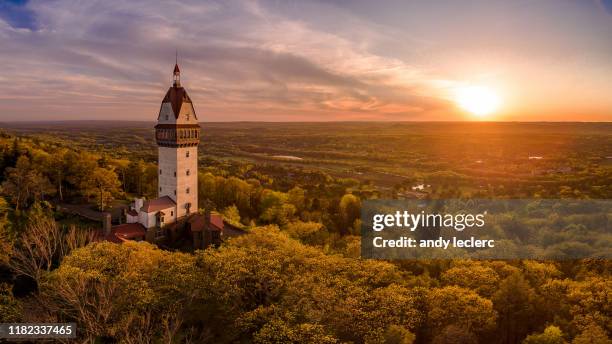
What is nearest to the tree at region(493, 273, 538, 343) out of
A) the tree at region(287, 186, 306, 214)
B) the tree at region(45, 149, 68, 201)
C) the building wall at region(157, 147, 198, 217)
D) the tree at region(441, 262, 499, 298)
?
the tree at region(441, 262, 499, 298)

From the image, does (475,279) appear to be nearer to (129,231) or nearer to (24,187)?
(129,231)

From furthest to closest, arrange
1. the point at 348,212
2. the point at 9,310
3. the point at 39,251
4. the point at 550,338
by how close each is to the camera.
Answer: the point at 348,212
the point at 39,251
the point at 9,310
the point at 550,338

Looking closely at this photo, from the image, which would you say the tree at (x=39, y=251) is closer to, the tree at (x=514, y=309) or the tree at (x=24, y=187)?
the tree at (x=24, y=187)

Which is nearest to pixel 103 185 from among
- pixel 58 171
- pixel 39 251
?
pixel 58 171

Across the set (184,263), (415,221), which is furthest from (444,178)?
(184,263)

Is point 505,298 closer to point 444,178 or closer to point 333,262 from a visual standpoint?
point 333,262

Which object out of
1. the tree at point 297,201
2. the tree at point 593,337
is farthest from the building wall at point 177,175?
the tree at point 593,337

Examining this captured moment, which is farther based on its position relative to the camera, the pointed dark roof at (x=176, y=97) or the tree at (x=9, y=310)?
the pointed dark roof at (x=176, y=97)
